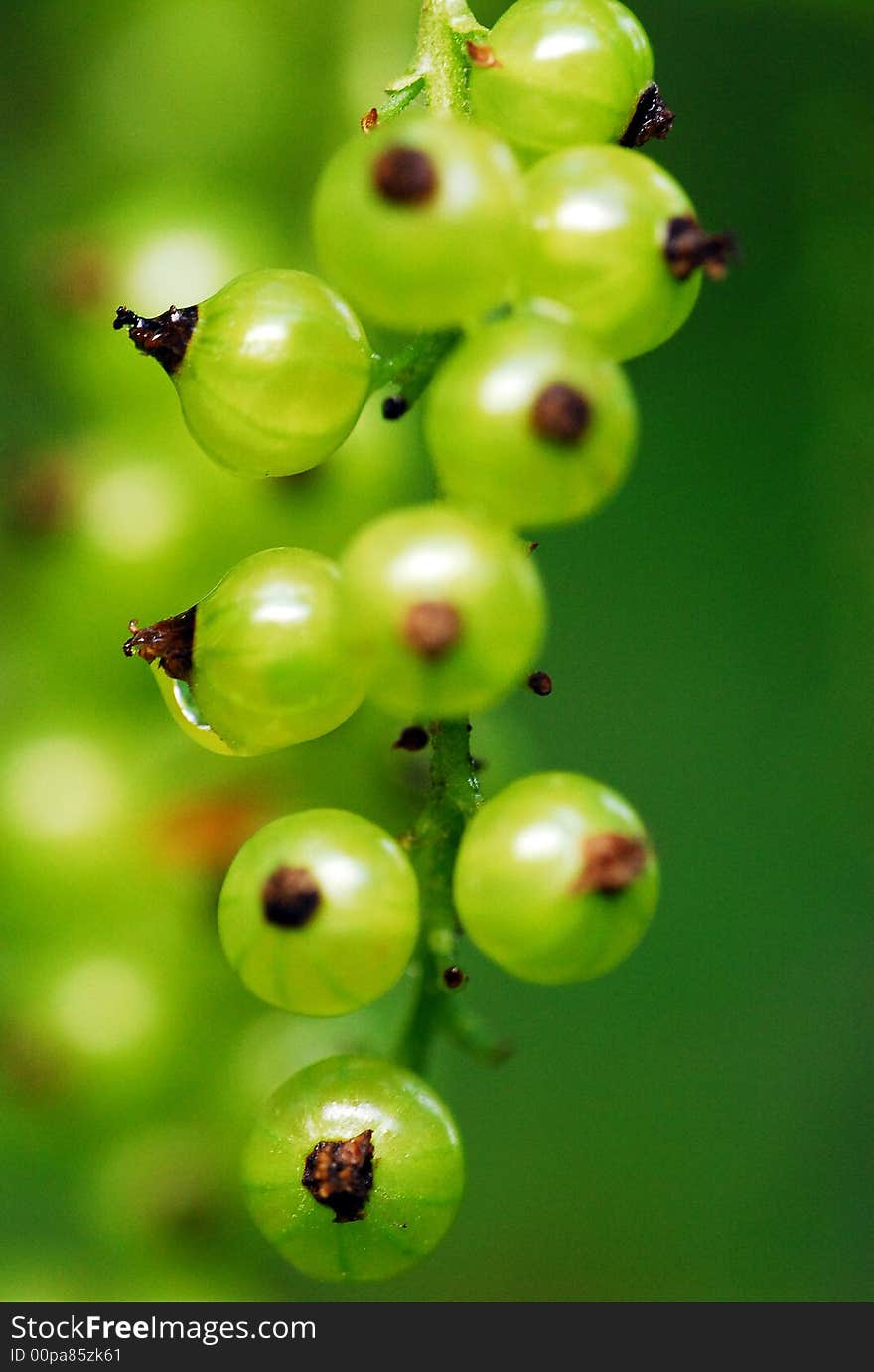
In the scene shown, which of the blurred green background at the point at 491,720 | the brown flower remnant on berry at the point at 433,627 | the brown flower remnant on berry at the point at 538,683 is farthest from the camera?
the blurred green background at the point at 491,720

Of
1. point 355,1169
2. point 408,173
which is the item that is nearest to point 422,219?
point 408,173

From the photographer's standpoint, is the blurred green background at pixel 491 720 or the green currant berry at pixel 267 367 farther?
the blurred green background at pixel 491 720

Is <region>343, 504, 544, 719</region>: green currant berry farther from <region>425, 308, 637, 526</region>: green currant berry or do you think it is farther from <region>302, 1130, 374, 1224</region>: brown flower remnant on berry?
<region>302, 1130, 374, 1224</region>: brown flower remnant on berry

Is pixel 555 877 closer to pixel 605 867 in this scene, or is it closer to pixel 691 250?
pixel 605 867

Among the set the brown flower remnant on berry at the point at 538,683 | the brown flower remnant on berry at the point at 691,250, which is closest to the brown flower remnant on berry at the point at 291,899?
the brown flower remnant on berry at the point at 538,683

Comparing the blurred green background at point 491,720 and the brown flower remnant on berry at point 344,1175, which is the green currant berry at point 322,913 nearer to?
the brown flower remnant on berry at point 344,1175

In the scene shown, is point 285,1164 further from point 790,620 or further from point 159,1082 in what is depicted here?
point 790,620
